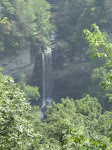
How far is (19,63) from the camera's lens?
26.5m

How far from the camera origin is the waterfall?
28000mm

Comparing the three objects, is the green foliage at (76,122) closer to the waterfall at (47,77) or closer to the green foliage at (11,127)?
the green foliage at (11,127)

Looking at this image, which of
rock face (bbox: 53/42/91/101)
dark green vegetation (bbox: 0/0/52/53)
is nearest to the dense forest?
dark green vegetation (bbox: 0/0/52/53)

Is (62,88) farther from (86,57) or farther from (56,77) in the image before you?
(86,57)

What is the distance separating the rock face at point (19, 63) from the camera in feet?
82.4

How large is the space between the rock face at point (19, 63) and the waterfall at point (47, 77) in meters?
1.68

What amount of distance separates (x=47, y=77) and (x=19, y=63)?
4.57 metres

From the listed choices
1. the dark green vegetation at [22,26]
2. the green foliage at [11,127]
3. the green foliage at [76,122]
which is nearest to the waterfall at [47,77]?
the dark green vegetation at [22,26]

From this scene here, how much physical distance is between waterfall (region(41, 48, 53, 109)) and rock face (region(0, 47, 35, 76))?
1.68 m

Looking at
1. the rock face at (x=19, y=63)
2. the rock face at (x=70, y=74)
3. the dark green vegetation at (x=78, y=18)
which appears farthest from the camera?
the rock face at (x=70, y=74)

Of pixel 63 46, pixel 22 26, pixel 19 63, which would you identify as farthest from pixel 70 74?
pixel 22 26

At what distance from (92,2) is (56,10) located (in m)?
9.35

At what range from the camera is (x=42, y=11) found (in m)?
30.3

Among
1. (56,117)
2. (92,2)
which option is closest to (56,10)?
(92,2)
